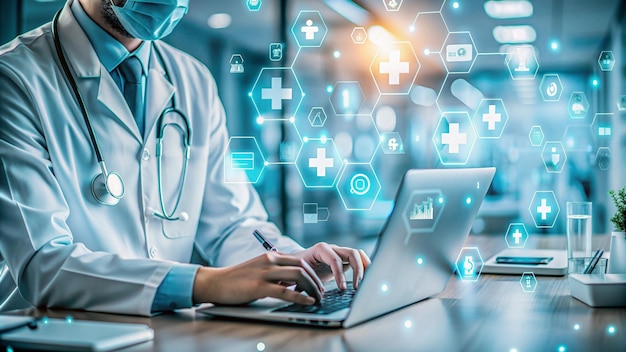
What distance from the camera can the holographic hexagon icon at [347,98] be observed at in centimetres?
240

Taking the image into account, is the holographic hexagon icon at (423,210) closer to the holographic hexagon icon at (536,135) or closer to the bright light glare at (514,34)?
the holographic hexagon icon at (536,135)

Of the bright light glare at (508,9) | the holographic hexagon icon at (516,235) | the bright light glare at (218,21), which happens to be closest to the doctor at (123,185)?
the bright light glare at (218,21)

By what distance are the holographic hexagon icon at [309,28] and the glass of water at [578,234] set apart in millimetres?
917

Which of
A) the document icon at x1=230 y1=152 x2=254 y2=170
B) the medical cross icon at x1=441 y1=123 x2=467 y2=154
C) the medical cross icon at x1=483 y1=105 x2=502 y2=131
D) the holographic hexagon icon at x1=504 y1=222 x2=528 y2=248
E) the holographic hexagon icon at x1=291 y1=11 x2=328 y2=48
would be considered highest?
the holographic hexagon icon at x1=291 y1=11 x2=328 y2=48

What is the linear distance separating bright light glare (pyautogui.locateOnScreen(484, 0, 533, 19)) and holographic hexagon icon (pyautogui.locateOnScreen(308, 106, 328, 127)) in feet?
2.29

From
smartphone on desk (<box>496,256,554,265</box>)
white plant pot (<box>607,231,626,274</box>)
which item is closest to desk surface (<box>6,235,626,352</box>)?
white plant pot (<box>607,231,626,274</box>)

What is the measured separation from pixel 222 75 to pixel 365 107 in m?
0.85

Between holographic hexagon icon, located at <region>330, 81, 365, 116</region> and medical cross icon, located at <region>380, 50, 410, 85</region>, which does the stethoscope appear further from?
holographic hexagon icon, located at <region>330, 81, 365, 116</region>

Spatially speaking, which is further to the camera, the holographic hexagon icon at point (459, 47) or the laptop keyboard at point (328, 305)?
the holographic hexagon icon at point (459, 47)

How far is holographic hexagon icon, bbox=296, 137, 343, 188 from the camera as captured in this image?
185cm

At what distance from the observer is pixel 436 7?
7.32ft

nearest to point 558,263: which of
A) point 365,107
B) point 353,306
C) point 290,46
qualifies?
point 353,306

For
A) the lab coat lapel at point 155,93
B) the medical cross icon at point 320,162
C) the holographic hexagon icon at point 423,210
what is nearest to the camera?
the holographic hexagon icon at point 423,210

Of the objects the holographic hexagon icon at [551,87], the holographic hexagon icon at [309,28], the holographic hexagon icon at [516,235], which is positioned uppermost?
the holographic hexagon icon at [309,28]
